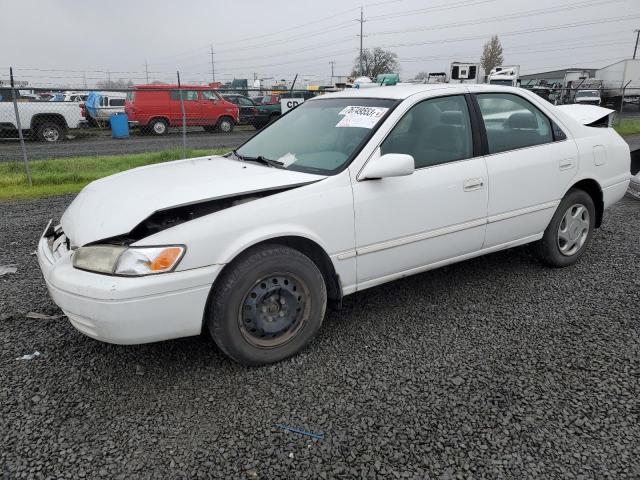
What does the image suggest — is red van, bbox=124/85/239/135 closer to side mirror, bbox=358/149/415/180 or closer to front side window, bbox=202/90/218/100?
front side window, bbox=202/90/218/100

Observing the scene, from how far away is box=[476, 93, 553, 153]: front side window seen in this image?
12.5ft

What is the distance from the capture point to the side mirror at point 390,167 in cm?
303

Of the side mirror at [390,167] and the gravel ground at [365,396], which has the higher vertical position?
the side mirror at [390,167]

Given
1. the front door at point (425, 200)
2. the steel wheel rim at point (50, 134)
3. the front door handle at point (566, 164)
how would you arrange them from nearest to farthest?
the front door at point (425, 200), the front door handle at point (566, 164), the steel wheel rim at point (50, 134)

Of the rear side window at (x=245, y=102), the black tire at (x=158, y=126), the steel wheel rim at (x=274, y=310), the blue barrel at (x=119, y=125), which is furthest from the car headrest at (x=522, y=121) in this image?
the rear side window at (x=245, y=102)

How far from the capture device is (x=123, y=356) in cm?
309

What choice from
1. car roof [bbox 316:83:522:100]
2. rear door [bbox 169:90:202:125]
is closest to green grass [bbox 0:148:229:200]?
car roof [bbox 316:83:522:100]

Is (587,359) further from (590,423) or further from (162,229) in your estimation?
(162,229)

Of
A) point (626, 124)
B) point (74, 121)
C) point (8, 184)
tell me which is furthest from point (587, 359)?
point (626, 124)

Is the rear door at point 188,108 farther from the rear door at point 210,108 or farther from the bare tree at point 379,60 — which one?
the bare tree at point 379,60

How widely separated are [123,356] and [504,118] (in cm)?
323

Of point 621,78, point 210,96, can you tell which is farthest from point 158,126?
point 621,78

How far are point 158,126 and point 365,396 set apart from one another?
18178 mm

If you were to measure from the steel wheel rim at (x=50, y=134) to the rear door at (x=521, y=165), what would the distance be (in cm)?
1620
